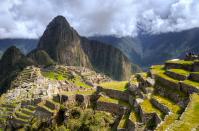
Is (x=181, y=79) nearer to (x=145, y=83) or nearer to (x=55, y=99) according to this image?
(x=145, y=83)

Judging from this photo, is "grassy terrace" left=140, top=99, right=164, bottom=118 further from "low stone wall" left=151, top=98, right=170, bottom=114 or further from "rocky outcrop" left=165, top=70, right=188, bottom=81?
"rocky outcrop" left=165, top=70, right=188, bottom=81

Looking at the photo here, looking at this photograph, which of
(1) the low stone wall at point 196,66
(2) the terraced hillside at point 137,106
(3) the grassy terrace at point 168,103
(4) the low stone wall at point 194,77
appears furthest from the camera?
(1) the low stone wall at point 196,66

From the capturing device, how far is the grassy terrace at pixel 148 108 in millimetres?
45844

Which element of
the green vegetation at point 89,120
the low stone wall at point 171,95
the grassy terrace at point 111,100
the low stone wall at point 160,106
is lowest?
the green vegetation at point 89,120

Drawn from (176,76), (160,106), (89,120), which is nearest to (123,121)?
(160,106)

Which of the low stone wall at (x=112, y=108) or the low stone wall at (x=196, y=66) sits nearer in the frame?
the low stone wall at (x=112, y=108)

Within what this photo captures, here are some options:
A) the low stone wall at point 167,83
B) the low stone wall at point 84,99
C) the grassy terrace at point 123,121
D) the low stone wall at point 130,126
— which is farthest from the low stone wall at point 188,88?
the low stone wall at point 84,99

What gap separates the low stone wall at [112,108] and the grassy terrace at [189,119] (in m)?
14.7

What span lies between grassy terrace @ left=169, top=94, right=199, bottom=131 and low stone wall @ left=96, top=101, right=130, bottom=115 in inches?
579

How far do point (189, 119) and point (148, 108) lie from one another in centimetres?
1104

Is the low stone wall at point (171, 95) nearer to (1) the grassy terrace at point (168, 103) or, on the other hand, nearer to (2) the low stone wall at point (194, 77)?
(1) the grassy terrace at point (168, 103)

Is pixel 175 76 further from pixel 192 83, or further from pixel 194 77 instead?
pixel 192 83

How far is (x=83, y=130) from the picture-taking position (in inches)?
2207

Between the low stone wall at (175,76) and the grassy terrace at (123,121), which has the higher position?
the low stone wall at (175,76)
